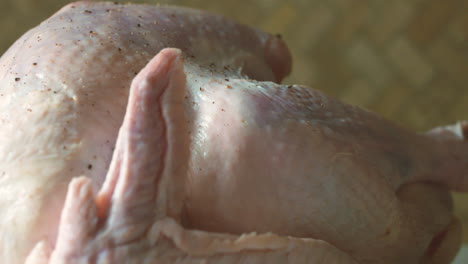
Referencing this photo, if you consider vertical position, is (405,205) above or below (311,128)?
below

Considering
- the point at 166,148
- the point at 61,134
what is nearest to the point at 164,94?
the point at 166,148

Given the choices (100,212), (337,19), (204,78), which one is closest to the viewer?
(100,212)

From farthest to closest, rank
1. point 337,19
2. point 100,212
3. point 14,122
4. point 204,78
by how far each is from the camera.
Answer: point 337,19 < point 204,78 < point 14,122 < point 100,212

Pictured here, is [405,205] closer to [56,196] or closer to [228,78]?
[228,78]

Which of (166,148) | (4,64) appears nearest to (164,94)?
(166,148)

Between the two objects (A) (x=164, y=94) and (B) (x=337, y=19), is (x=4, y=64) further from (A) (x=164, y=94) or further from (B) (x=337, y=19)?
(B) (x=337, y=19)

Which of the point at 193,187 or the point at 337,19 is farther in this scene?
the point at 337,19

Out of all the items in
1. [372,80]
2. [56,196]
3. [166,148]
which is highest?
[166,148]
